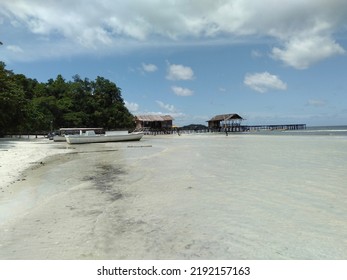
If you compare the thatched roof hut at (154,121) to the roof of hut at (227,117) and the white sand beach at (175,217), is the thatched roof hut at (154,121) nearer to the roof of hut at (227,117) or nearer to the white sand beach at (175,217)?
the roof of hut at (227,117)

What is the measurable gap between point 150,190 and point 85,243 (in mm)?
4867

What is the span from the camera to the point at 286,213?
24.2 ft

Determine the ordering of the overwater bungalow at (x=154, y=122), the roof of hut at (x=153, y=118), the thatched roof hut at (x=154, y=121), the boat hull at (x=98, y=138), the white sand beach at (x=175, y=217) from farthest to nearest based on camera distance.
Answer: the thatched roof hut at (x=154, y=121)
the roof of hut at (x=153, y=118)
the overwater bungalow at (x=154, y=122)
the boat hull at (x=98, y=138)
the white sand beach at (x=175, y=217)

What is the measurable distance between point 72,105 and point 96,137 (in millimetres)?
22033

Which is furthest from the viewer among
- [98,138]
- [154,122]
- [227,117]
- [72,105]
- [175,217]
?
[154,122]

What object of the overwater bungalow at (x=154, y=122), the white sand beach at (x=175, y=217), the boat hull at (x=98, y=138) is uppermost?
the overwater bungalow at (x=154, y=122)

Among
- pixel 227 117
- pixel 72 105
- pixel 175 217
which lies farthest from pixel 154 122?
pixel 175 217

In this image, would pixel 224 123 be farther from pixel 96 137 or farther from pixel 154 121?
pixel 96 137

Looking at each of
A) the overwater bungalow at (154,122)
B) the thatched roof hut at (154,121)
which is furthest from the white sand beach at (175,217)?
the thatched roof hut at (154,121)

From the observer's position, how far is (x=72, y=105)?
60281 mm

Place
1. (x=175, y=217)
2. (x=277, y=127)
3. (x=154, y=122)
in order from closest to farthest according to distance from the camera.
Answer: (x=175, y=217) → (x=154, y=122) → (x=277, y=127)

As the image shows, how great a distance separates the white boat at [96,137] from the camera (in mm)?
39031

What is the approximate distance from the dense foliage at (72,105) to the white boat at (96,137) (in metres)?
12.7

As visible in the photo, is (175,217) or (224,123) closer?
(175,217)
